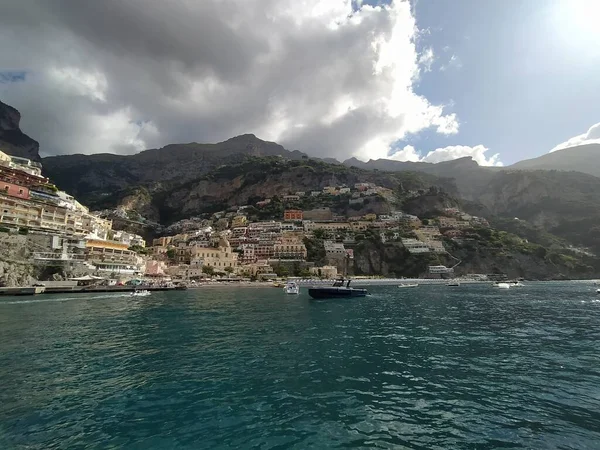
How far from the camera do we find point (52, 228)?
7325 cm

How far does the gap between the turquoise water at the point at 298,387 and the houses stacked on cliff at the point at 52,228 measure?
157 feet

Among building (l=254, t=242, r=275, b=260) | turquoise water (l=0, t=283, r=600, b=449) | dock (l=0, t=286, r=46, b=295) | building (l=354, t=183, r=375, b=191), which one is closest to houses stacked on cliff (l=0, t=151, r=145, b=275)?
dock (l=0, t=286, r=46, b=295)

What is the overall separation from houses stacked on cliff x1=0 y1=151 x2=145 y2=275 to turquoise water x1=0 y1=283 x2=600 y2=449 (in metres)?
48.0

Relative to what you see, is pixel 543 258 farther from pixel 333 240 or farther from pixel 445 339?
pixel 445 339

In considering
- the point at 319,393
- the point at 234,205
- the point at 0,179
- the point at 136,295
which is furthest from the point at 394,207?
the point at 319,393

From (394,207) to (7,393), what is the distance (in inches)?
6822

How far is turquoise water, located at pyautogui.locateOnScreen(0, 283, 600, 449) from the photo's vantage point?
337 inches

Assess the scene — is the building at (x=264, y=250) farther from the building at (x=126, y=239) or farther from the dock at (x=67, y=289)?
the dock at (x=67, y=289)

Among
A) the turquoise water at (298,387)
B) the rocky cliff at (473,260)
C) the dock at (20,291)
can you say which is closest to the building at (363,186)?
the rocky cliff at (473,260)

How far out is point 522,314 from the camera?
33.0 m

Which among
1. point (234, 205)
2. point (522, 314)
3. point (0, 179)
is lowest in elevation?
point (522, 314)

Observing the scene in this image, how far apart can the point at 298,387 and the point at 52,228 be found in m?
82.9

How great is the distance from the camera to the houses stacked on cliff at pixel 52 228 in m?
63.7

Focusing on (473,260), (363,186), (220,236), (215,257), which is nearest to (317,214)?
(363,186)
